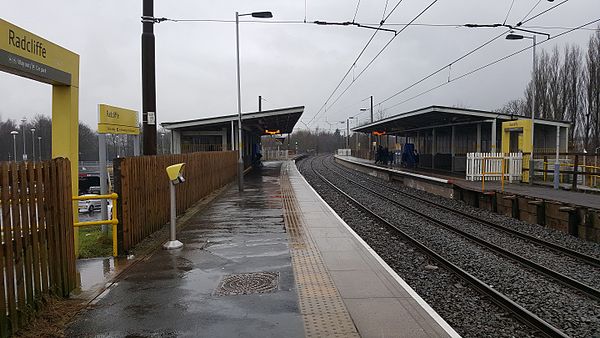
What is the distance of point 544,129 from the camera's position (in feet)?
99.3

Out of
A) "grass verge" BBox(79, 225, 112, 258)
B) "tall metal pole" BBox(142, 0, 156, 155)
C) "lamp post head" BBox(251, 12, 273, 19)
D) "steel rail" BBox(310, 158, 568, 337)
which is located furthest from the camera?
"lamp post head" BBox(251, 12, 273, 19)

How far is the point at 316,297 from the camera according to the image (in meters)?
5.42

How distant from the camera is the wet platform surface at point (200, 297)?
14.7ft

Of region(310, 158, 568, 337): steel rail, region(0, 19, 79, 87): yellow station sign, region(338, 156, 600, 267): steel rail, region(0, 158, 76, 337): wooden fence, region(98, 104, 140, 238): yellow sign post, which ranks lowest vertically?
region(338, 156, 600, 267): steel rail

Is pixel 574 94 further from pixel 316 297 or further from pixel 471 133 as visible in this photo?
pixel 316 297

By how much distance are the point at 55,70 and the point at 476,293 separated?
721cm

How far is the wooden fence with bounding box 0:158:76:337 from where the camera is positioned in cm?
414

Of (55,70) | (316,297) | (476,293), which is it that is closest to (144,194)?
(55,70)

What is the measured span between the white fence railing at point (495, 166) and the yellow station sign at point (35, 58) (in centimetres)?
1786

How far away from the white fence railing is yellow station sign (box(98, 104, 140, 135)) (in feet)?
50.9

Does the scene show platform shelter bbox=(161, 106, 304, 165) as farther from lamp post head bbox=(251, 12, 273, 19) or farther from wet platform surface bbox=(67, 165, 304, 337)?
wet platform surface bbox=(67, 165, 304, 337)

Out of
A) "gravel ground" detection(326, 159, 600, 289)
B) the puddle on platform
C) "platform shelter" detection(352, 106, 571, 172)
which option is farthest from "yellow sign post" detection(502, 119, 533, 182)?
the puddle on platform

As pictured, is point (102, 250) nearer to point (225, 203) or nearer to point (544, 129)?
point (225, 203)

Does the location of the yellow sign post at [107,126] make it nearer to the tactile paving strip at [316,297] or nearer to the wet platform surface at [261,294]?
the wet platform surface at [261,294]
